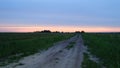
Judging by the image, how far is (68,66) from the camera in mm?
15539

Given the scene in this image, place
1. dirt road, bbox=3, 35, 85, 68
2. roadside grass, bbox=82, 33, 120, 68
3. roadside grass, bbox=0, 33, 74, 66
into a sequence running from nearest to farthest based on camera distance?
dirt road, bbox=3, 35, 85, 68
roadside grass, bbox=82, 33, 120, 68
roadside grass, bbox=0, 33, 74, 66

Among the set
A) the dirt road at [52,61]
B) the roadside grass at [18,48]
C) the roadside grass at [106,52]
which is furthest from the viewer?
the roadside grass at [18,48]

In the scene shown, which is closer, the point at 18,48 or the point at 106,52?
the point at 106,52

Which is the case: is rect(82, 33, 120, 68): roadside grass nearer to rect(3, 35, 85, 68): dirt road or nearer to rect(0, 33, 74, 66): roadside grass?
rect(3, 35, 85, 68): dirt road

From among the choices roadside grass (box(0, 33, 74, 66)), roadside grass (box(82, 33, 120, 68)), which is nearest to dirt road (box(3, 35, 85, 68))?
roadside grass (box(0, 33, 74, 66))

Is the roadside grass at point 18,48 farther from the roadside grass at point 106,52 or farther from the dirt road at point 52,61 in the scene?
the roadside grass at point 106,52

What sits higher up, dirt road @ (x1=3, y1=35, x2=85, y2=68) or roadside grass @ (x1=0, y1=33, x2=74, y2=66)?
dirt road @ (x1=3, y1=35, x2=85, y2=68)

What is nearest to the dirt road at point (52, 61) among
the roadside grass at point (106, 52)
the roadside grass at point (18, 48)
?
the roadside grass at point (18, 48)

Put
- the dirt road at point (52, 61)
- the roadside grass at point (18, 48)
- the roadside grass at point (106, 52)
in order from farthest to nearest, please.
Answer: the roadside grass at point (18, 48) → the roadside grass at point (106, 52) → the dirt road at point (52, 61)

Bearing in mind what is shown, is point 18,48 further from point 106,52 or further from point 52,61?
point 52,61

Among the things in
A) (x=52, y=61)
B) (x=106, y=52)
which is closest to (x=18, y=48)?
(x=106, y=52)

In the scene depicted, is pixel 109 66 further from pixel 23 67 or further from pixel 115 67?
pixel 23 67

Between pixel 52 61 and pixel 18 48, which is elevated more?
pixel 52 61

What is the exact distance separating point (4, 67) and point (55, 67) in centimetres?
299
